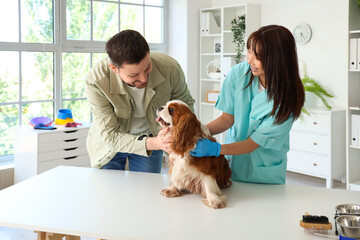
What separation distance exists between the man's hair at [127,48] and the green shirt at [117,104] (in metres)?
0.24

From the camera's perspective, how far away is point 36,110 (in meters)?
4.68

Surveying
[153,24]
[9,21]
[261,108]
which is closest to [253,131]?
[261,108]

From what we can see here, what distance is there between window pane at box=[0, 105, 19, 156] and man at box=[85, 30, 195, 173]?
8.06ft

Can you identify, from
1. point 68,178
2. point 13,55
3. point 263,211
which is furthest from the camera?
point 13,55

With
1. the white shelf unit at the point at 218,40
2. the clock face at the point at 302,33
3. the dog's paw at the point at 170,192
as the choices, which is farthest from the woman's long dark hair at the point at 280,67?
the white shelf unit at the point at 218,40

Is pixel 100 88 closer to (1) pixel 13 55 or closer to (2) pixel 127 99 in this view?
(2) pixel 127 99

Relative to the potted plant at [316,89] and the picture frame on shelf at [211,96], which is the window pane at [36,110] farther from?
the potted plant at [316,89]

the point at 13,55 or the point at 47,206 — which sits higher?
the point at 13,55

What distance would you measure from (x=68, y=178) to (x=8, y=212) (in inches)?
17.9

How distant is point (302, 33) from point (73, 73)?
2.64 m

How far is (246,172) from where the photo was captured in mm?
2039

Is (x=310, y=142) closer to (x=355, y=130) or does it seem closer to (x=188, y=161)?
(x=355, y=130)

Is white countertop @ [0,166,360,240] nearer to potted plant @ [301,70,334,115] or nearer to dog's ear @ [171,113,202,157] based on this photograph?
dog's ear @ [171,113,202,157]

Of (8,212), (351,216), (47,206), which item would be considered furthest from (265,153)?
(8,212)
